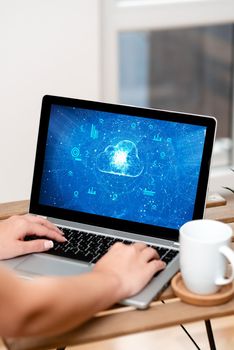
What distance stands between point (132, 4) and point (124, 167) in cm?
57

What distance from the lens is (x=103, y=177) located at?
4.83ft

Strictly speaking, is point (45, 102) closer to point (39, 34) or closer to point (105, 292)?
point (39, 34)

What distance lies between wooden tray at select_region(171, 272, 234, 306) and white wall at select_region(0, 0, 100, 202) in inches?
28.6

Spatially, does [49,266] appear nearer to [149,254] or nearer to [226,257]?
[149,254]

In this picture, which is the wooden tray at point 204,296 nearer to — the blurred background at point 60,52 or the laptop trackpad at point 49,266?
the laptop trackpad at point 49,266

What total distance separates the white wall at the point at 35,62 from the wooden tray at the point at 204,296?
0.73m

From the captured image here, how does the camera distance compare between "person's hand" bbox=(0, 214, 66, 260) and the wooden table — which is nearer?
the wooden table

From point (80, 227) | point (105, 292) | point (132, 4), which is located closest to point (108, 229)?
point (80, 227)

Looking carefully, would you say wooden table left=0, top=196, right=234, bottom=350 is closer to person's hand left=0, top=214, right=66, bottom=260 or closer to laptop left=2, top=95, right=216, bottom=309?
laptop left=2, top=95, right=216, bottom=309

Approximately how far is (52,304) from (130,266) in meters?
0.20

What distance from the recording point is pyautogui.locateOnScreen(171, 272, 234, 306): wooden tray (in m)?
1.20

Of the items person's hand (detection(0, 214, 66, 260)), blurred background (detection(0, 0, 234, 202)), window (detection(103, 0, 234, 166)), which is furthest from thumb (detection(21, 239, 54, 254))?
window (detection(103, 0, 234, 166))

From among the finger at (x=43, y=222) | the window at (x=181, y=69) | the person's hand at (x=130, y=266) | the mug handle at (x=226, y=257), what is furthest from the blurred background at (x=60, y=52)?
the window at (x=181, y=69)

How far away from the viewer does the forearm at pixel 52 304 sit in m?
1.04
